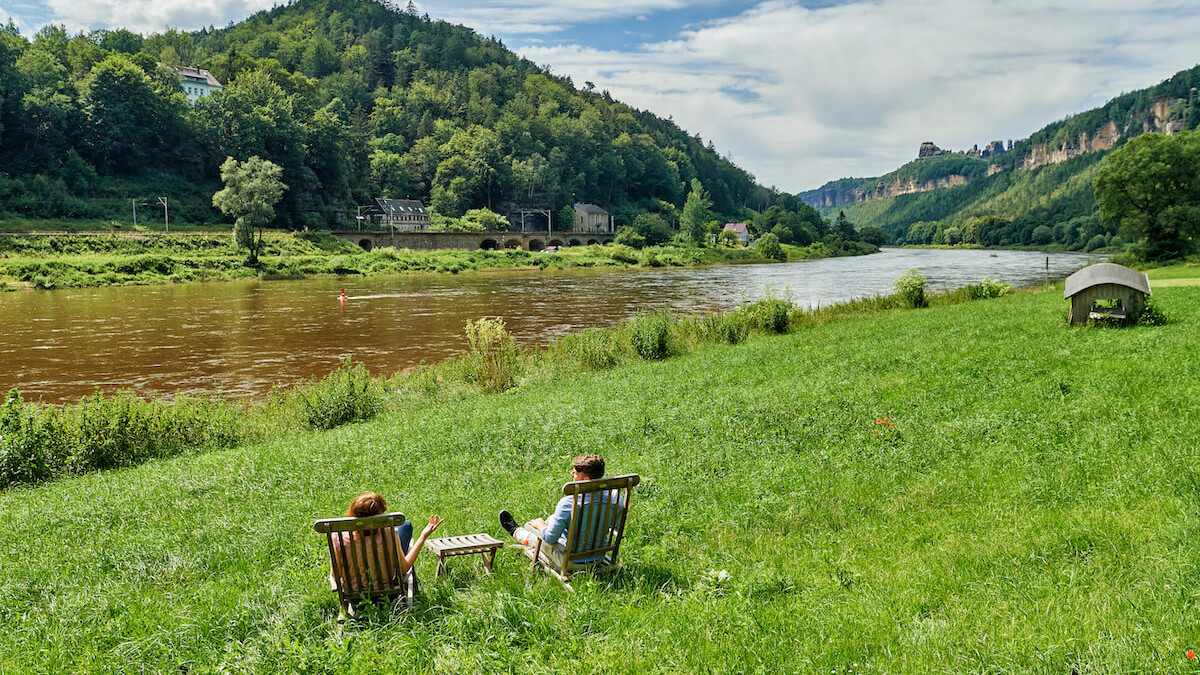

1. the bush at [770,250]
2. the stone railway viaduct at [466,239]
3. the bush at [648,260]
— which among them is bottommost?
the bush at [648,260]

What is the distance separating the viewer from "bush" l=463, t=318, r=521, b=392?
20297mm

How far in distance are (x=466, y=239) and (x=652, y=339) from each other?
308 feet

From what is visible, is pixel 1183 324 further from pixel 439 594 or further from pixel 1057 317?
pixel 439 594

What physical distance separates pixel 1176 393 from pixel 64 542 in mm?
16216

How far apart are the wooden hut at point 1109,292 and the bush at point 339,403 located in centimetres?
1911

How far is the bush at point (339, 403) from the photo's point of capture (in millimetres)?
16281

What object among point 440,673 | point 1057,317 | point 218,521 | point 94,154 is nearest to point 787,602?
point 440,673

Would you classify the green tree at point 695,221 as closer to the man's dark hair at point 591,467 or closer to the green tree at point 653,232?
the green tree at point 653,232

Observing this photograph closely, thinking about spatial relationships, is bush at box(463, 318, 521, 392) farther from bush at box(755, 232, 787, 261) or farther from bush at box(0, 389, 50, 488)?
bush at box(755, 232, 787, 261)

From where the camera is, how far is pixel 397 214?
129m

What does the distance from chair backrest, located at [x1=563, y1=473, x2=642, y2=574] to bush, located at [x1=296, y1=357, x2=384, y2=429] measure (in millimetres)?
11095

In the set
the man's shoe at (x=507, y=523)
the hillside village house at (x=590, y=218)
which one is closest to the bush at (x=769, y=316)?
the man's shoe at (x=507, y=523)

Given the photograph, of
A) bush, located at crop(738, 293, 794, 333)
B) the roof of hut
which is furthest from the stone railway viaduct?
the roof of hut

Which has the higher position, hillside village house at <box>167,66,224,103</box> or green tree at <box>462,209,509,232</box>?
hillside village house at <box>167,66,224,103</box>
